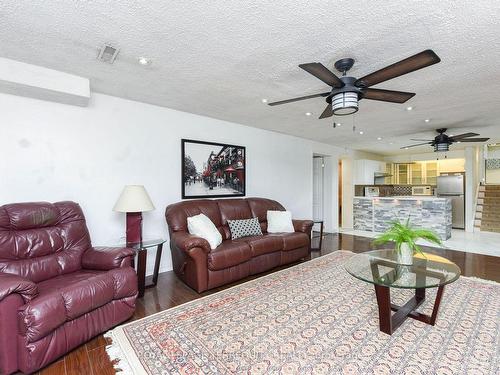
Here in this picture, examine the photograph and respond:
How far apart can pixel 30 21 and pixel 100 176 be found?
1.73 metres

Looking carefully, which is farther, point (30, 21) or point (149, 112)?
point (149, 112)

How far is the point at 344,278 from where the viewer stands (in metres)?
3.33

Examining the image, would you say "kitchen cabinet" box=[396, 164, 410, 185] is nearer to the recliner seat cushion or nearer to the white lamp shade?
the white lamp shade

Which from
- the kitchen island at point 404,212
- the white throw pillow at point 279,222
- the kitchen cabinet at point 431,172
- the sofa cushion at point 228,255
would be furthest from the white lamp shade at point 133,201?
the kitchen cabinet at point 431,172

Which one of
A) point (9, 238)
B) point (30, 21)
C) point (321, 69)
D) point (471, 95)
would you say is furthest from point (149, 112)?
point (471, 95)

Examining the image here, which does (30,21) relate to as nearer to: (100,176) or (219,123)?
(100,176)

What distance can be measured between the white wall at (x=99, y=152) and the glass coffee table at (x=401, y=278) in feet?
8.84

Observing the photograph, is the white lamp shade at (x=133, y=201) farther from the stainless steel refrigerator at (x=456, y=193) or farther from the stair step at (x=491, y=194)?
the stair step at (x=491, y=194)

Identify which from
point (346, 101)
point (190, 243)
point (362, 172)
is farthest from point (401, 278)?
point (362, 172)

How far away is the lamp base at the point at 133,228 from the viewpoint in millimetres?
2984

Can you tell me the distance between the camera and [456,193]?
23.9 feet

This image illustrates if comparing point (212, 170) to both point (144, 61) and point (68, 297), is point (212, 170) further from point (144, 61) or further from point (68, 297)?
point (68, 297)

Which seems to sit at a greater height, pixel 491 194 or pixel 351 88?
pixel 351 88

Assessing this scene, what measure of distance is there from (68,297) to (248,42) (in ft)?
7.54
